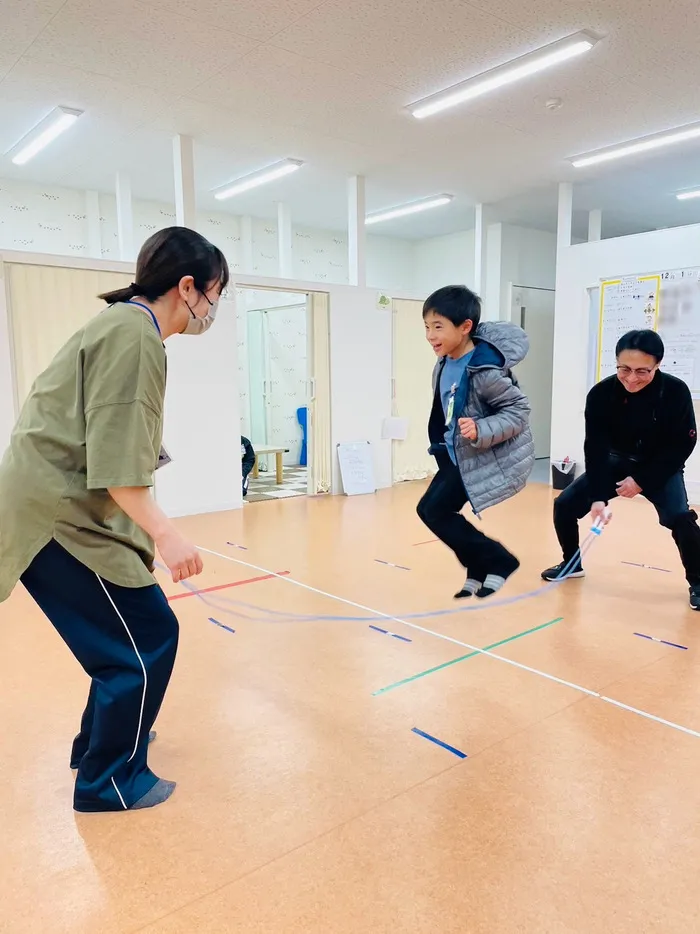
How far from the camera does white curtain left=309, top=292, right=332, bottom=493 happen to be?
663 centimetres

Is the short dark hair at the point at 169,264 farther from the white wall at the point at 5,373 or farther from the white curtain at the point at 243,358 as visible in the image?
the white curtain at the point at 243,358

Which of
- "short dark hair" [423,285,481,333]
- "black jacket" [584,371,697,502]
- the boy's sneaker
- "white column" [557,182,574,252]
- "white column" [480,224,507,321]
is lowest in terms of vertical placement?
the boy's sneaker

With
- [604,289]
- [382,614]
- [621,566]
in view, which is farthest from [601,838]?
[604,289]

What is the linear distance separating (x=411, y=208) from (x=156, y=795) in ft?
23.3

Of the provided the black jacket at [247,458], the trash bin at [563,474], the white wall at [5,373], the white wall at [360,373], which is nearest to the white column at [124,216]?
the white wall at [5,373]

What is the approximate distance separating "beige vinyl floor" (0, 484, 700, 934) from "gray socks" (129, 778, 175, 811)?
0.02 m

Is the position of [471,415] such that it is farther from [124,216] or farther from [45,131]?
[124,216]

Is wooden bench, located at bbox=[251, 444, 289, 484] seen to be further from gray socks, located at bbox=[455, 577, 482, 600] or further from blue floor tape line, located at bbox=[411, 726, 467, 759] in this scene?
blue floor tape line, located at bbox=[411, 726, 467, 759]

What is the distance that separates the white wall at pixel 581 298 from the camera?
614 centimetres

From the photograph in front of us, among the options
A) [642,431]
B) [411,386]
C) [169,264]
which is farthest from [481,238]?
[169,264]

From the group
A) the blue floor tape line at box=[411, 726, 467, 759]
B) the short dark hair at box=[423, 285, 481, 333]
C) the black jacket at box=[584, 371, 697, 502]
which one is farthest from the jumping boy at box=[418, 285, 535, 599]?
the blue floor tape line at box=[411, 726, 467, 759]

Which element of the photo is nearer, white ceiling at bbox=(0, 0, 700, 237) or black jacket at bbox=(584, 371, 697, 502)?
black jacket at bbox=(584, 371, 697, 502)

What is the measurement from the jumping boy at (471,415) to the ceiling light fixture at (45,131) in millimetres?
3738

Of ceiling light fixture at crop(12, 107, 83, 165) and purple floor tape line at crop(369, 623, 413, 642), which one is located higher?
ceiling light fixture at crop(12, 107, 83, 165)
